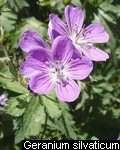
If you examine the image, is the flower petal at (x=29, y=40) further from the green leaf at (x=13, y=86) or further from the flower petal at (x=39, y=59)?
the green leaf at (x=13, y=86)

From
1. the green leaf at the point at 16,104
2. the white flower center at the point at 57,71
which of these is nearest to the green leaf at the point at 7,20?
the green leaf at the point at 16,104

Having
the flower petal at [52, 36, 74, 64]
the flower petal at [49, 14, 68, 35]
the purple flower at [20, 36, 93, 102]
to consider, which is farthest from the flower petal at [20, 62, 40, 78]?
the flower petal at [49, 14, 68, 35]

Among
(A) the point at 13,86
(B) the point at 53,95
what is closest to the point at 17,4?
(A) the point at 13,86

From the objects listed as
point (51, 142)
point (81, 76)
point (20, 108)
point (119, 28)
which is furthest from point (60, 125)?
point (119, 28)

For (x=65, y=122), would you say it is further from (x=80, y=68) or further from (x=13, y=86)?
(x=80, y=68)

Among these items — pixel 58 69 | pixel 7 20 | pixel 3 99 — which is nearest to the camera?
pixel 58 69

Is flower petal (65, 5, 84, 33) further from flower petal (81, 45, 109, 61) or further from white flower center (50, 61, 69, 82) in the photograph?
white flower center (50, 61, 69, 82)
